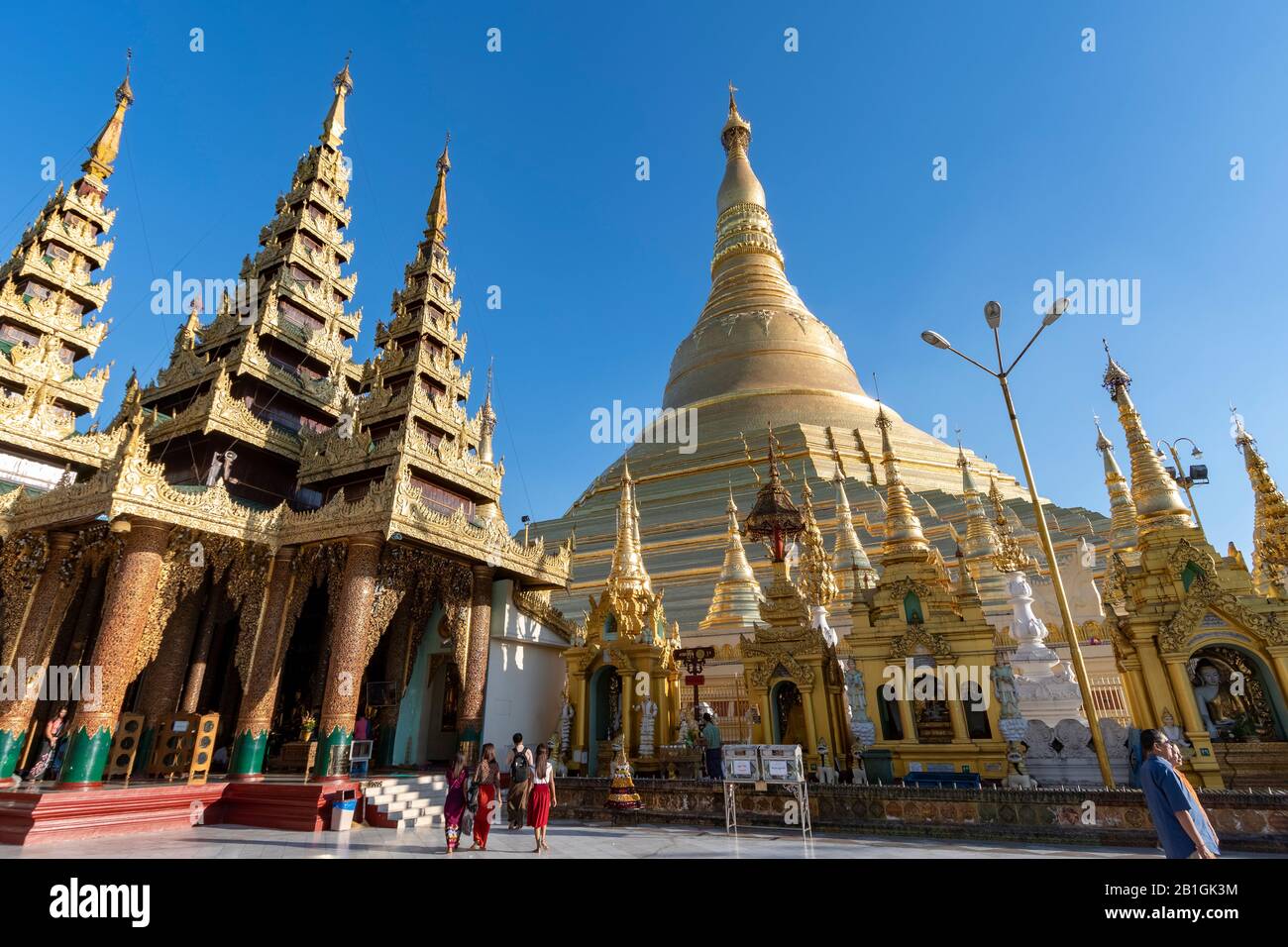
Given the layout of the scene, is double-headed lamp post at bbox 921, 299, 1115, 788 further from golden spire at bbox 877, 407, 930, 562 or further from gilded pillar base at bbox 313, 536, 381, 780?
gilded pillar base at bbox 313, 536, 381, 780

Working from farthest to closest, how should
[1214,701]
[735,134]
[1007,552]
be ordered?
[735,134], [1007,552], [1214,701]

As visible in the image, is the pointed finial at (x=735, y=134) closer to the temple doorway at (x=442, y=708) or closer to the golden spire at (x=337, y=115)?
the golden spire at (x=337, y=115)

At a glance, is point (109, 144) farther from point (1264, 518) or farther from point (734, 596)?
point (1264, 518)

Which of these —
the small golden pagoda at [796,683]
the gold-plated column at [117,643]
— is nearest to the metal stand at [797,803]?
the small golden pagoda at [796,683]

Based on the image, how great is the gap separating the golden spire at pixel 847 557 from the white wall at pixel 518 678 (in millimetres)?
8886

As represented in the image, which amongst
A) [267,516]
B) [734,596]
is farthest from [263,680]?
[734,596]

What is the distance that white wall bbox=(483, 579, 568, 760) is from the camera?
49.4ft

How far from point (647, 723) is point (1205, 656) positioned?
32.8 ft

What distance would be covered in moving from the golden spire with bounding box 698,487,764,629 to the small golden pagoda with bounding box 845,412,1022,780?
583 cm

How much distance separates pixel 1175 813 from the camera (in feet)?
14.0

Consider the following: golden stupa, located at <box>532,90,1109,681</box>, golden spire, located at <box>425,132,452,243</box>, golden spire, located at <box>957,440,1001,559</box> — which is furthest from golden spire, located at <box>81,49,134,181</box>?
golden spire, located at <box>957,440,1001,559</box>

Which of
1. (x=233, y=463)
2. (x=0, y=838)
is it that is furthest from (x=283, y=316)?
(x=0, y=838)

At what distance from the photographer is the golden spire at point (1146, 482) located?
39.8ft
